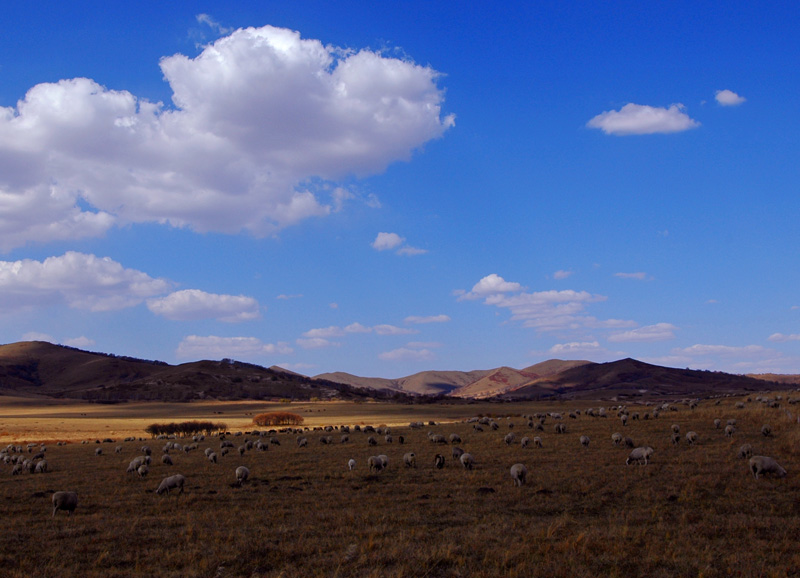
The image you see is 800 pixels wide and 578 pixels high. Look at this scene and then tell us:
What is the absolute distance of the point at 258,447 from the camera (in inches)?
1267

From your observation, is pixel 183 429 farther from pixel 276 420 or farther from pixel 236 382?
pixel 236 382

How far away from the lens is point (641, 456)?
21.1 metres

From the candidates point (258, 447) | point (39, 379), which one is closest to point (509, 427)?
point (258, 447)

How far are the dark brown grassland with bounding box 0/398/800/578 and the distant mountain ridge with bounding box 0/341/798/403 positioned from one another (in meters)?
101

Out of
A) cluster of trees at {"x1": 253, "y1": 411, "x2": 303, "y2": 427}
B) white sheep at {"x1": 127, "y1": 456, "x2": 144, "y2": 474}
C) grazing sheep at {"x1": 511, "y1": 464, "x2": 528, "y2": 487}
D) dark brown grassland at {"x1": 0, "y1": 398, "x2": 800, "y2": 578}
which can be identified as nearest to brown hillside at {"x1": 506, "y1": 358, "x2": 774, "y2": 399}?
cluster of trees at {"x1": 253, "y1": 411, "x2": 303, "y2": 427}

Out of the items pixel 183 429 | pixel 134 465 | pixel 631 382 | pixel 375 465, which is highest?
pixel 375 465

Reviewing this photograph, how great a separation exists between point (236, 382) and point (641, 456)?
5475 inches

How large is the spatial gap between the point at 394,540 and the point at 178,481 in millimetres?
10403

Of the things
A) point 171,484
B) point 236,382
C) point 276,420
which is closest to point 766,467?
point 171,484

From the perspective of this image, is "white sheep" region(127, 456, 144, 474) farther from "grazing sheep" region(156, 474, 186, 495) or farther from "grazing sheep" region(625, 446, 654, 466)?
"grazing sheep" region(625, 446, 654, 466)

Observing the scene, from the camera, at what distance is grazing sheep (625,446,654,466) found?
20.9m

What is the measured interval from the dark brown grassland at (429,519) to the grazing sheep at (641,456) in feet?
2.17

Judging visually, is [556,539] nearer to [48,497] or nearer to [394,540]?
[394,540]

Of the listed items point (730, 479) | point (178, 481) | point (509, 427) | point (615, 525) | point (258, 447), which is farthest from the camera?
point (509, 427)
